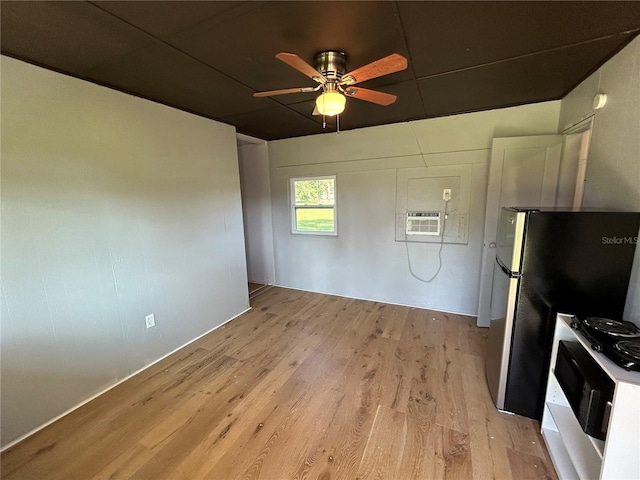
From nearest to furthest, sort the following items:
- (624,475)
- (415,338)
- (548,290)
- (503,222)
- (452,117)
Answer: (624,475) < (548,290) < (503,222) < (415,338) < (452,117)

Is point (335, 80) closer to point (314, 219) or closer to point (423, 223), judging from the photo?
point (423, 223)

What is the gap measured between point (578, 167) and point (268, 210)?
3754 millimetres

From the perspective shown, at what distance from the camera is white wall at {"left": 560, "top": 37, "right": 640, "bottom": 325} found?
4.91ft

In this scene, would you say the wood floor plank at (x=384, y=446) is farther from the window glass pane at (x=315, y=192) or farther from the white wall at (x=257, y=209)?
the white wall at (x=257, y=209)

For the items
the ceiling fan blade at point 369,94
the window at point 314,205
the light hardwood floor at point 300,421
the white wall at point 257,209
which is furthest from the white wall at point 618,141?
the white wall at point 257,209

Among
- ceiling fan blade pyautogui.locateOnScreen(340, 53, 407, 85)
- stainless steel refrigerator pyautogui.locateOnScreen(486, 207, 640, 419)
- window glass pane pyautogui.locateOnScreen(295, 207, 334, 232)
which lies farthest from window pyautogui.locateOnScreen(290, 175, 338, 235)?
stainless steel refrigerator pyautogui.locateOnScreen(486, 207, 640, 419)

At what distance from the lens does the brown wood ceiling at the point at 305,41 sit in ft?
4.18

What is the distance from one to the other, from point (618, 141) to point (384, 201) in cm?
211

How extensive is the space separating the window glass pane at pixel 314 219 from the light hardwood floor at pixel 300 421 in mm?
1732

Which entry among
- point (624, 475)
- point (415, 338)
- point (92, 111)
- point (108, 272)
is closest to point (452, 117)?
point (415, 338)

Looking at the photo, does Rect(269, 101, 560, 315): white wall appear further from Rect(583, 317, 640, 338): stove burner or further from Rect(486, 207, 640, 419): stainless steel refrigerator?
Rect(583, 317, 640, 338): stove burner

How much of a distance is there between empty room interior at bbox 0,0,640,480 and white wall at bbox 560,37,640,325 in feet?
0.06

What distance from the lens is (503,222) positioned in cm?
189

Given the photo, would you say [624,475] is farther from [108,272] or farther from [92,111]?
[92,111]
